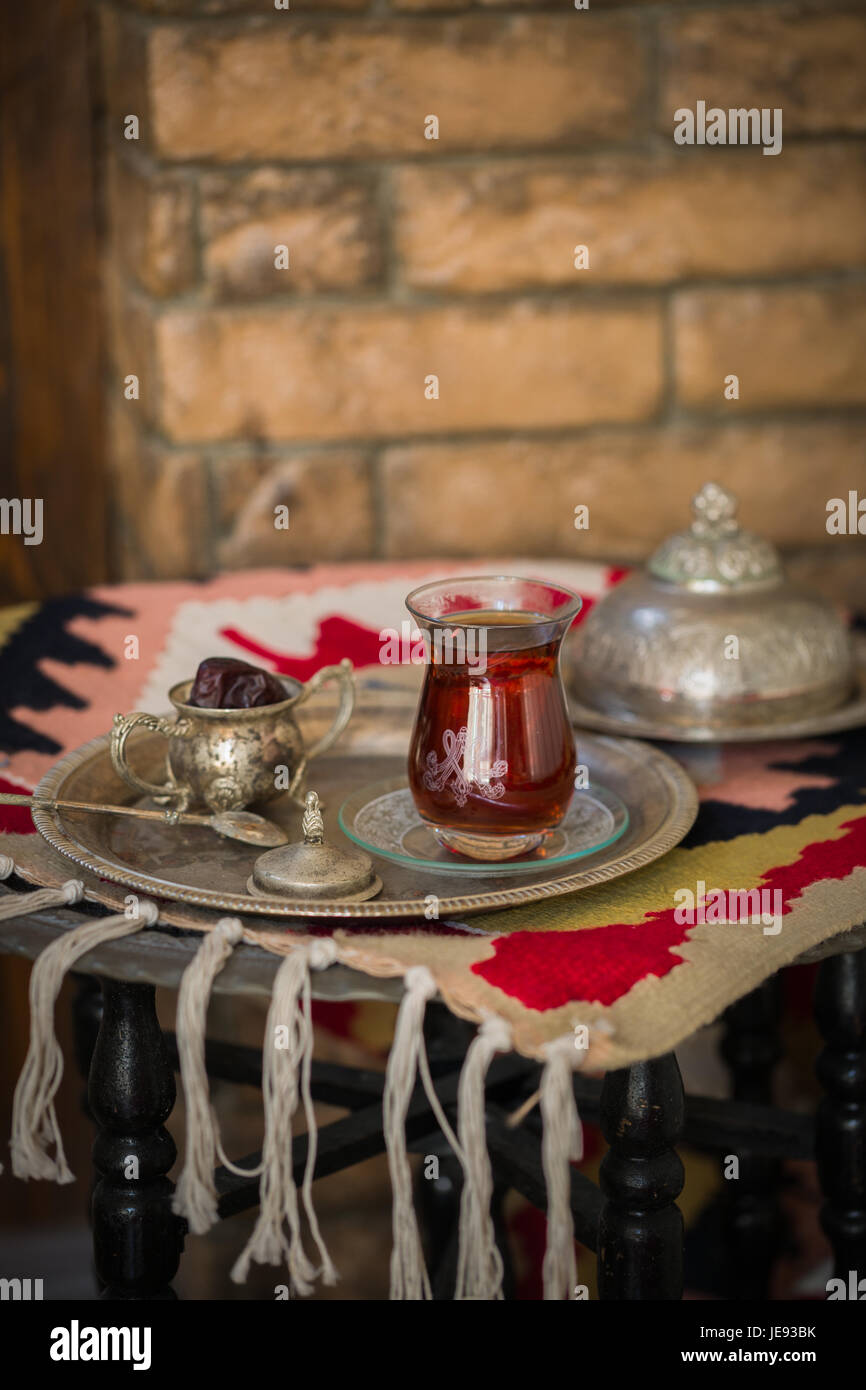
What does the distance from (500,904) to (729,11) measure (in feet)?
3.91

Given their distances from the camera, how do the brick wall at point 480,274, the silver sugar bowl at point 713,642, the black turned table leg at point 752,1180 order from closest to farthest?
1. the silver sugar bowl at point 713,642
2. the black turned table leg at point 752,1180
3. the brick wall at point 480,274

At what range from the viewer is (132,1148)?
84 centimetres

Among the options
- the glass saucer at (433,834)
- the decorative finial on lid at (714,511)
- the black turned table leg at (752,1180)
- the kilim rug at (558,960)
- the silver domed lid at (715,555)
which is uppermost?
the decorative finial on lid at (714,511)

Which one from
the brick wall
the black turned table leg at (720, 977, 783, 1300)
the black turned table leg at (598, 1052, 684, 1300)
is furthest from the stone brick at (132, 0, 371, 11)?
the black turned table leg at (598, 1052, 684, 1300)

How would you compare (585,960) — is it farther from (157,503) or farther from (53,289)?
(53,289)

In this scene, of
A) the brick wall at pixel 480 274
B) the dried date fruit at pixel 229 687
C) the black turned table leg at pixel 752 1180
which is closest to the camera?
the dried date fruit at pixel 229 687

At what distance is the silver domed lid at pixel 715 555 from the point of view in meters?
1.14

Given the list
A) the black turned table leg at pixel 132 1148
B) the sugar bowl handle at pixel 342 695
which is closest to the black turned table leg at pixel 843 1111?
the sugar bowl handle at pixel 342 695

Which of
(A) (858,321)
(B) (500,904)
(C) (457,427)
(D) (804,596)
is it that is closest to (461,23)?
(C) (457,427)

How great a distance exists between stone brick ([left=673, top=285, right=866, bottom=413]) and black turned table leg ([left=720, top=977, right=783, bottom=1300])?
68cm

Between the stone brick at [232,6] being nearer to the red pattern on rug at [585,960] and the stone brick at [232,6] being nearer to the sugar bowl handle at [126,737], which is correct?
the sugar bowl handle at [126,737]

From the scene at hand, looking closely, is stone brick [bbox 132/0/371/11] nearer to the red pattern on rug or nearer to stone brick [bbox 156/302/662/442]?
stone brick [bbox 156/302/662/442]

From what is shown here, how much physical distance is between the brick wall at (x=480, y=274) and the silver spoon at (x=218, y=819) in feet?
2.68

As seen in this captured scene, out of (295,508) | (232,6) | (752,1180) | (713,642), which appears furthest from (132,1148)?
(232,6)
